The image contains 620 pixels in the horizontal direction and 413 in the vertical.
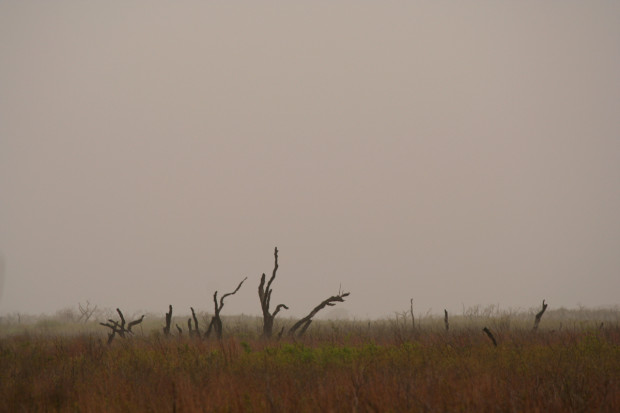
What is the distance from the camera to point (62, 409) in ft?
21.3

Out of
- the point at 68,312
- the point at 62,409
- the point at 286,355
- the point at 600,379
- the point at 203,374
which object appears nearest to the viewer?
the point at 62,409

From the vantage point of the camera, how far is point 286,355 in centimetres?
955

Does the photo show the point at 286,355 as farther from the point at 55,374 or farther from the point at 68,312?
the point at 68,312

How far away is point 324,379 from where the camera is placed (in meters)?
7.23

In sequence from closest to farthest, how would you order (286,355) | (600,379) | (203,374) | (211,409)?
1. (211,409)
2. (600,379)
3. (203,374)
4. (286,355)

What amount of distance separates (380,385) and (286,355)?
3283 millimetres

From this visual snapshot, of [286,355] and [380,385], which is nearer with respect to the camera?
[380,385]

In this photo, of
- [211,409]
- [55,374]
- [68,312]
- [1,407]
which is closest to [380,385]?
[211,409]

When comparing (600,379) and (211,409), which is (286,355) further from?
(600,379)

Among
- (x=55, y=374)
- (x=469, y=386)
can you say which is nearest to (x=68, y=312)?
(x=55, y=374)

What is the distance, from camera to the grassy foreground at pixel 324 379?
19.4 feet

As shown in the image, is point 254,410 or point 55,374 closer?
point 254,410

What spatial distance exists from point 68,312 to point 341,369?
1365 inches

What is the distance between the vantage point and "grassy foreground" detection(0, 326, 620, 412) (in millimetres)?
5918
